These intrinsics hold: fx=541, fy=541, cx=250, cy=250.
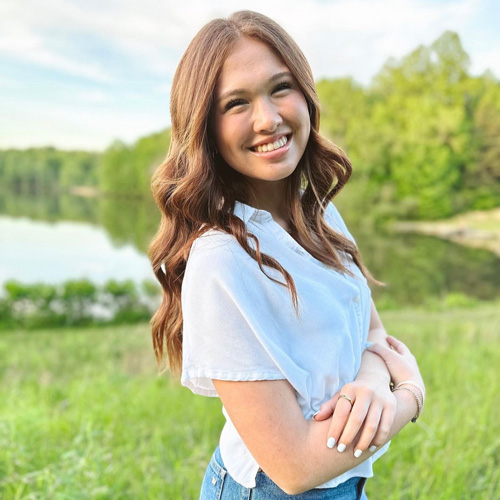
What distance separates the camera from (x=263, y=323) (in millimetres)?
1006

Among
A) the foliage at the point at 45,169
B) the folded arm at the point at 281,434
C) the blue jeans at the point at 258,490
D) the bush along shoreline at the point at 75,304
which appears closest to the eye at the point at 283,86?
the folded arm at the point at 281,434

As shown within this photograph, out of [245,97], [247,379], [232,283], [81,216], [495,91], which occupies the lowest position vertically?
[81,216]

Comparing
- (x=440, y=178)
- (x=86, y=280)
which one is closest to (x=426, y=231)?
(x=440, y=178)

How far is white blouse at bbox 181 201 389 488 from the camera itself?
981 millimetres

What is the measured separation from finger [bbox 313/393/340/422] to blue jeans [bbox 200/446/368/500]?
0.20 m

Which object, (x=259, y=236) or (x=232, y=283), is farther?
(x=259, y=236)

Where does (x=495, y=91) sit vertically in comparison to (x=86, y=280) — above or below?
above

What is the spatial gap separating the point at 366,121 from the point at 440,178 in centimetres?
685

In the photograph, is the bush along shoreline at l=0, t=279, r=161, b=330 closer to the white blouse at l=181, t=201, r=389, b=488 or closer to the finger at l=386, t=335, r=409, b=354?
the finger at l=386, t=335, r=409, b=354

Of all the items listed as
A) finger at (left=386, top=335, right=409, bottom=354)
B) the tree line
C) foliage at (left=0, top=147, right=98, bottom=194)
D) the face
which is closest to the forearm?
finger at (left=386, top=335, right=409, bottom=354)

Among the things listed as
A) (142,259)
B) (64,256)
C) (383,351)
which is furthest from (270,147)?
(64,256)

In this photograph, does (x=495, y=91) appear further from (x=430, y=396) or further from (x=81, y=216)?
(x=430, y=396)

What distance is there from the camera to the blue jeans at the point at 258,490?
3.67ft

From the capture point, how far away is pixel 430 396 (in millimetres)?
3686
